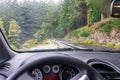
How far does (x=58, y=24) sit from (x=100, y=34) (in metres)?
0.86

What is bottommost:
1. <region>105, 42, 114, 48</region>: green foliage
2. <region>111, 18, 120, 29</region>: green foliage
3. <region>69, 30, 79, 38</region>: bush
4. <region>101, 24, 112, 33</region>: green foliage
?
<region>105, 42, 114, 48</region>: green foliage

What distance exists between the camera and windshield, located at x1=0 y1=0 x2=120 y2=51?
4742 millimetres

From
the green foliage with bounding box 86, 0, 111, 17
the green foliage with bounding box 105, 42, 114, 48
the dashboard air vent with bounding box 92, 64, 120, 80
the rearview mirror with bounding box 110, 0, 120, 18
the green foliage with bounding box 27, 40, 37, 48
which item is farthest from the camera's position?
the green foliage with bounding box 105, 42, 114, 48

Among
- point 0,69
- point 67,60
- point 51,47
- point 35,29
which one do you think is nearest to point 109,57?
point 51,47

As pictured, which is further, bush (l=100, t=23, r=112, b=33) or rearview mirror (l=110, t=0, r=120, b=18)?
bush (l=100, t=23, r=112, b=33)

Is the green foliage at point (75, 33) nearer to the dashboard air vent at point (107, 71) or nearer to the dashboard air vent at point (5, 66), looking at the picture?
the dashboard air vent at point (107, 71)

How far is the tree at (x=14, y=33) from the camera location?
4.68 meters

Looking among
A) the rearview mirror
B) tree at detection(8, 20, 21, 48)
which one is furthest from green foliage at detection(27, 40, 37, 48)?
the rearview mirror

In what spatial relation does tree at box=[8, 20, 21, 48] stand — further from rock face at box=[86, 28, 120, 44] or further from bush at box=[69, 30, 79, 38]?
rock face at box=[86, 28, 120, 44]

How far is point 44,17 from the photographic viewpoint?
501 centimetres

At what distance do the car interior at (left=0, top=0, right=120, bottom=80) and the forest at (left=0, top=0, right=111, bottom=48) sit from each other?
261 millimetres

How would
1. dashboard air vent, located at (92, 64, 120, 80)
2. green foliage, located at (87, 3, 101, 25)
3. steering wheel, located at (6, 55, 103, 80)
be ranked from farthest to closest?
1. green foliage, located at (87, 3, 101, 25)
2. dashboard air vent, located at (92, 64, 120, 80)
3. steering wheel, located at (6, 55, 103, 80)

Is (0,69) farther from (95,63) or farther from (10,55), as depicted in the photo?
(95,63)

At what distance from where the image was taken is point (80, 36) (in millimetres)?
5562
